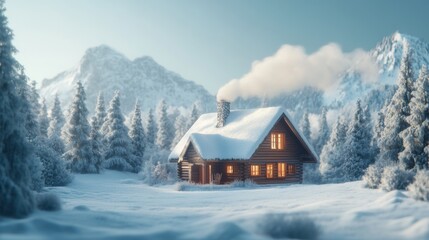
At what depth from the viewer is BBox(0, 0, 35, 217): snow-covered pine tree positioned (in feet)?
38.2

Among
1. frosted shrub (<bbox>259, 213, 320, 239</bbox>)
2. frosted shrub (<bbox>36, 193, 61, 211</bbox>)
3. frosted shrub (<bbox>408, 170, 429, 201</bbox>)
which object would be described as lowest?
frosted shrub (<bbox>259, 213, 320, 239</bbox>)

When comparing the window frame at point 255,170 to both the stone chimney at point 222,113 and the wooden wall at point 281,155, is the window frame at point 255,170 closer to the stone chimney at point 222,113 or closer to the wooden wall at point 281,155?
the wooden wall at point 281,155

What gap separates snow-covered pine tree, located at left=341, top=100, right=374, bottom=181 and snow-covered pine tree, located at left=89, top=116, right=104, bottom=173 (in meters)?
28.7

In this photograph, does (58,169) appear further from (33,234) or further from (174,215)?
(33,234)

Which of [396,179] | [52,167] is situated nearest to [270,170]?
[52,167]

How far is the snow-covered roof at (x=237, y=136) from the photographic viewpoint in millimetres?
33938

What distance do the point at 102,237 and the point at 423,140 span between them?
30.8 metres

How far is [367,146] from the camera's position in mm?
46062

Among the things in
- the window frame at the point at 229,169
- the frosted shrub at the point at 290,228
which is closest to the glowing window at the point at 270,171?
the window frame at the point at 229,169

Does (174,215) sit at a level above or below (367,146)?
below

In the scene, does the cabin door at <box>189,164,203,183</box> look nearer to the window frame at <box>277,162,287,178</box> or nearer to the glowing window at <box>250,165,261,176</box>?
the glowing window at <box>250,165,261,176</box>

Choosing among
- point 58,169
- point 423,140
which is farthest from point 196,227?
point 423,140

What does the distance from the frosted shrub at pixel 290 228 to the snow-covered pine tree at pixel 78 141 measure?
4134 cm

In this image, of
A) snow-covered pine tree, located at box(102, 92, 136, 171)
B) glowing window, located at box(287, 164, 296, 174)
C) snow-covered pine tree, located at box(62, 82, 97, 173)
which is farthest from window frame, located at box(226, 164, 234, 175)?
snow-covered pine tree, located at box(102, 92, 136, 171)
